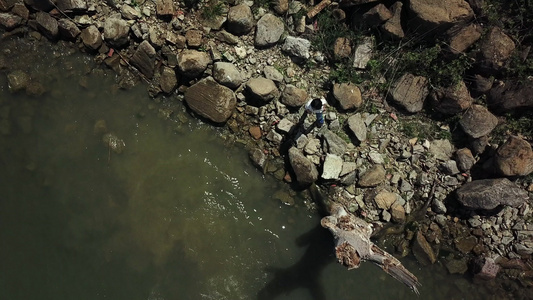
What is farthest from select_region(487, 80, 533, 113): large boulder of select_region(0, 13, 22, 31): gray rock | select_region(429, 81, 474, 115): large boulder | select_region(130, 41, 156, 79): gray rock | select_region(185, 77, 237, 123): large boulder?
select_region(0, 13, 22, 31): gray rock

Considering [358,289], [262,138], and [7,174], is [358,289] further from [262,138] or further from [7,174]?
[7,174]

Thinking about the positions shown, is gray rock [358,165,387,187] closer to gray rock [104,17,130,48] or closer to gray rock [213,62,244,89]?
gray rock [213,62,244,89]

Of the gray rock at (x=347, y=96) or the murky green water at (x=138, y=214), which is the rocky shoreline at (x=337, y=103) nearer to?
the gray rock at (x=347, y=96)

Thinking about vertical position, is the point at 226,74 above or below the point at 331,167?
above

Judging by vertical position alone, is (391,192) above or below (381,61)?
below

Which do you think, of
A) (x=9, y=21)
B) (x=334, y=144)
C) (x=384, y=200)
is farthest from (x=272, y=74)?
(x=9, y=21)

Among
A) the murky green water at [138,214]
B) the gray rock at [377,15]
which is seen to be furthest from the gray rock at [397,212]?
the gray rock at [377,15]

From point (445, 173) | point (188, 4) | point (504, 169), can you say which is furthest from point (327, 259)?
point (188, 4)

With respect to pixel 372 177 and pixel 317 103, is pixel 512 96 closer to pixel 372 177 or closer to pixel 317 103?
pixel 372 177
